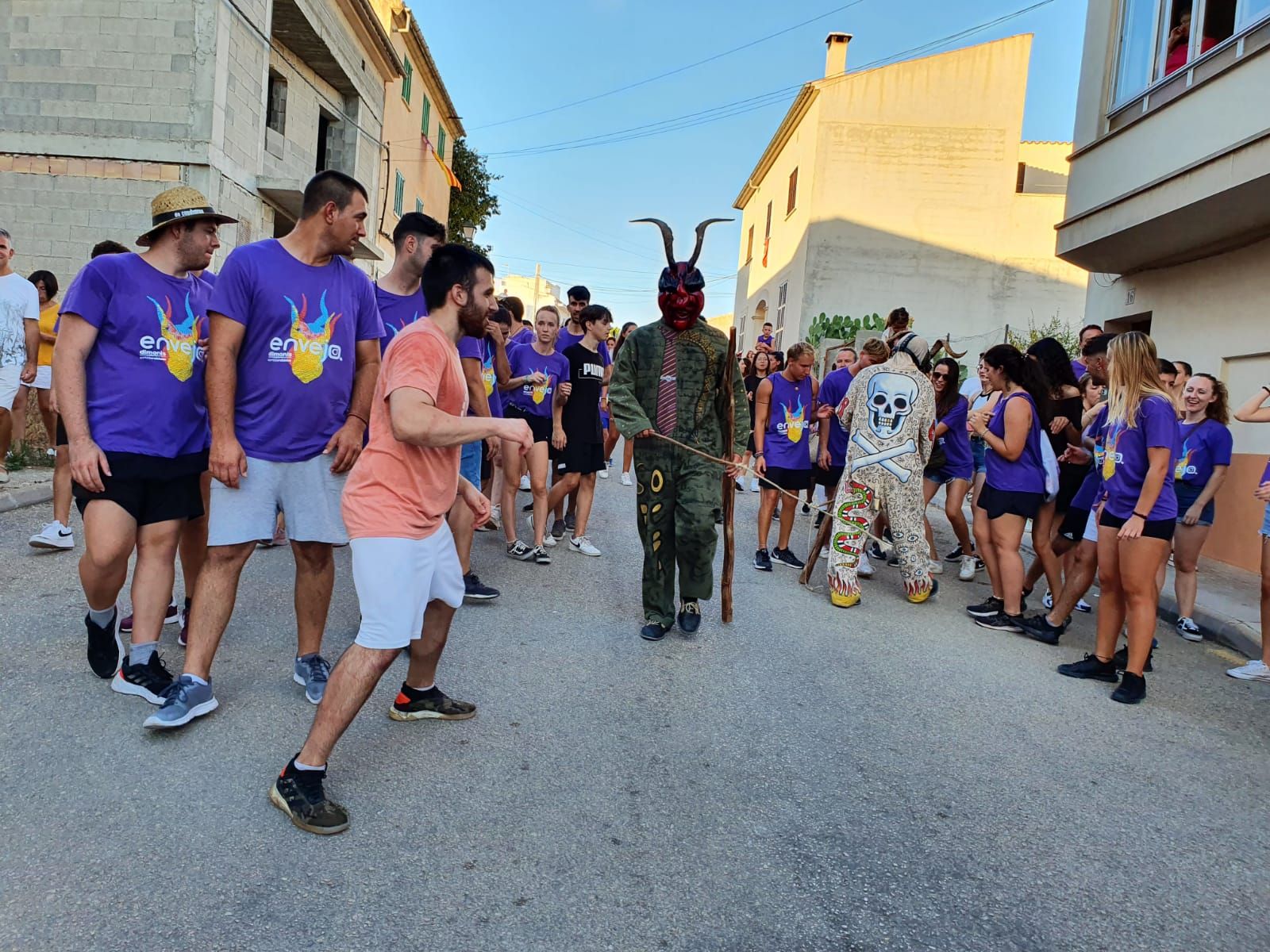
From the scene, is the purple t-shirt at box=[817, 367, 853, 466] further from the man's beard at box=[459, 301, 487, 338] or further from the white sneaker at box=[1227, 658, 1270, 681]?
the man's beard at box=[459, 301, 487, 338]

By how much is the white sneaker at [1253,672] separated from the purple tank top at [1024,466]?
156 cm

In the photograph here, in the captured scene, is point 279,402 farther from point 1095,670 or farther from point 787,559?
point 787,559

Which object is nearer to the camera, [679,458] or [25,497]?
[679,458]

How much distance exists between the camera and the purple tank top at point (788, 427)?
777 centimetres

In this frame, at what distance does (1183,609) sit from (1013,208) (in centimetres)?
2016

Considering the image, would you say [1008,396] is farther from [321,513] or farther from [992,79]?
[992,79]

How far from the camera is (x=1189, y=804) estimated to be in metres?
3.55

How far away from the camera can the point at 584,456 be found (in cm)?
745

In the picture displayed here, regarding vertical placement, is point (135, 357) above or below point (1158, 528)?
above

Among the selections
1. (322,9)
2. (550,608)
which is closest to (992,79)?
(322,9)

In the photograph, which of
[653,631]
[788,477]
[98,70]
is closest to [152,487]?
[653,631]

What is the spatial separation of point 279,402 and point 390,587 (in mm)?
1061

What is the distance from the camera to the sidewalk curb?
717cm

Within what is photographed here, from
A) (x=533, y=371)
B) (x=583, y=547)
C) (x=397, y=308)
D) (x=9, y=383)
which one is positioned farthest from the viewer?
(x=583, y=547)
